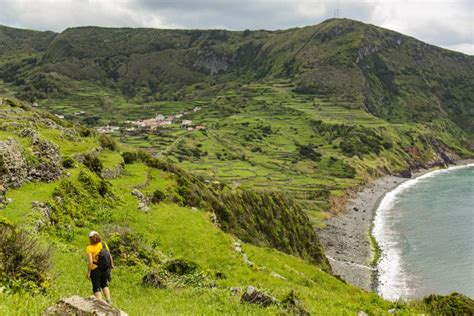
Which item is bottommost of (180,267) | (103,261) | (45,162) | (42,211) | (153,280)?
(180,267)

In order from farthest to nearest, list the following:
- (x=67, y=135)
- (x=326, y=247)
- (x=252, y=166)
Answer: (x=252, y=166), (x=326, y=247), (x=67, y=135)

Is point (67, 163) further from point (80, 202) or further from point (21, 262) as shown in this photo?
point (21, 262)

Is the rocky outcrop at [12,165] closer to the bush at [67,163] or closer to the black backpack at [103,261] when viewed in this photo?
the bush at [67,163]

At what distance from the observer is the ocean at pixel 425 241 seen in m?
78.3

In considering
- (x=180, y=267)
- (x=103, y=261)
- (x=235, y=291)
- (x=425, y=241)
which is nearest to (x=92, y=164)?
(x=180, y=267)

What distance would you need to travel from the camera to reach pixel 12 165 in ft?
95.7

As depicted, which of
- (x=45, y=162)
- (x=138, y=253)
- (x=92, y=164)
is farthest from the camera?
(x=92, y=164)

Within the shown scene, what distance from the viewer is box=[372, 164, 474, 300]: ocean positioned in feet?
257

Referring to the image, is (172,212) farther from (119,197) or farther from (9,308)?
(9,308)

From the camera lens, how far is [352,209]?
466ft

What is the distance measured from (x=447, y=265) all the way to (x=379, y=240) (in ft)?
66.9

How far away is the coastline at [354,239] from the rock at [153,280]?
63071 millimetres

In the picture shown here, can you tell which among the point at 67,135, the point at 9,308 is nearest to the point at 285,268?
the point at 9,308

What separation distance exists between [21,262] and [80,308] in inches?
213
